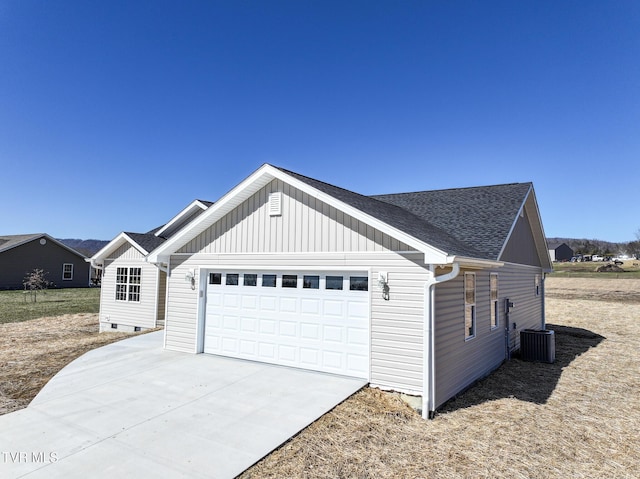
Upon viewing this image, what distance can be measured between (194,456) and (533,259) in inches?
534

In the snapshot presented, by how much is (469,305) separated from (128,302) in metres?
13.3

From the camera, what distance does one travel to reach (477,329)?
8.34m

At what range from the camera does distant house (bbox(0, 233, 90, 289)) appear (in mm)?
31031

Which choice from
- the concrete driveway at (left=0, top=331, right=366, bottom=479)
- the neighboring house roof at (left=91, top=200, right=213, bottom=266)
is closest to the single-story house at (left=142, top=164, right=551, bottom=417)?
the concrete driveway at (left=0, top=331, right=366, bottom=479)

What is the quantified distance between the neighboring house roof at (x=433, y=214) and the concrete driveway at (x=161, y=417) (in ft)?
10.3

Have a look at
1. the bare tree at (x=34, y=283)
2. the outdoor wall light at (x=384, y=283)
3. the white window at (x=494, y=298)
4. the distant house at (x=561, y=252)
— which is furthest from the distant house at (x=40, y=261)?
the distant house at (x=561, y=252)

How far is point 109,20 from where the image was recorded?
1141 centimetres

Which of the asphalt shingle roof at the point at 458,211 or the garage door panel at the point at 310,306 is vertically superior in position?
the asphalt shingle roof at the point at 458,211

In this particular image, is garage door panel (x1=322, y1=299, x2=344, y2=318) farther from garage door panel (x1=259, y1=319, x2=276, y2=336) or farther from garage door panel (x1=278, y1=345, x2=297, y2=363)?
garage door panel (x1=259, y1=319, x2=276, y2=336)

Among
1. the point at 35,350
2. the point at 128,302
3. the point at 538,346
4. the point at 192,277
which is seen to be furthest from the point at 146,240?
the point at 538,346

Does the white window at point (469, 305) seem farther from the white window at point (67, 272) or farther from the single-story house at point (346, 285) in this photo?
the white window at point (67, 272)

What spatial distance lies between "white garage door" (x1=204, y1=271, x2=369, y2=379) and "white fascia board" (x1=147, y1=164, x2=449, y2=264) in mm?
1286

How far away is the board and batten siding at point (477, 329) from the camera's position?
6.71 meters

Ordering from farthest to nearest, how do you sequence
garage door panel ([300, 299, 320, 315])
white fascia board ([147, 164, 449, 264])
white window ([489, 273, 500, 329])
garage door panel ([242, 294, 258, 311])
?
white window ([489, 273, 500, 329]), garage door panel ([242, 294, 258, 311]), garage door panel ([300, 299, 320, 315]), white fascia board ([147, 164, 449, 264])
